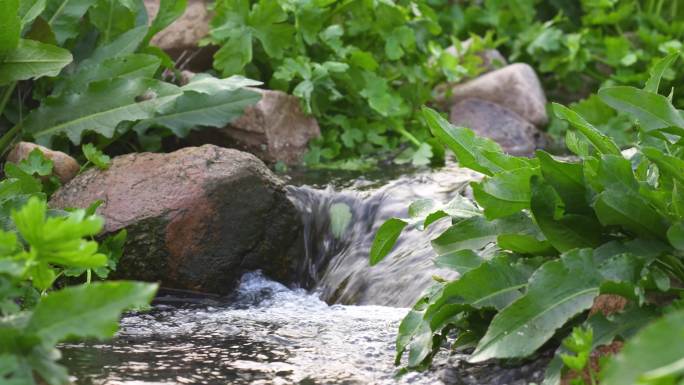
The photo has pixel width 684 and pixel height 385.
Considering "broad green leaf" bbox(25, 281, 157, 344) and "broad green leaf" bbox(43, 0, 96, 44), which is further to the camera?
"broad green leaf" bbox(43, 0, 96, 44)

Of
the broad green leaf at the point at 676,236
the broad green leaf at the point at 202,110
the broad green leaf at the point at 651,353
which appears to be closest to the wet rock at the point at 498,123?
the broad green leaf at the point at 202,110

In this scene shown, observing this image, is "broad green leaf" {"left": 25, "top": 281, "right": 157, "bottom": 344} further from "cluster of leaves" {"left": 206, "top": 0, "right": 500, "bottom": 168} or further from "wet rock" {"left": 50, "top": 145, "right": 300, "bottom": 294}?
"cluster of leaves" {"left": 206, "top": 0, "right": 500, "bottom": 168}

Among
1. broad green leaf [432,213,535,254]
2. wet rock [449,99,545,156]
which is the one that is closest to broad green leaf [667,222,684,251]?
broad green leaf [432,213,535,254]

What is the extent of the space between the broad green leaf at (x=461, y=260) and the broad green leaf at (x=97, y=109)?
5.94ft

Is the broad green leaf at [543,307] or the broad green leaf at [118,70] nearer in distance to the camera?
the broad green leaf at [543,307]

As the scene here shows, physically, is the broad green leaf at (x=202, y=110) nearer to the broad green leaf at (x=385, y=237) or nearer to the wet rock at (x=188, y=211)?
the wet rock at (x=188, y=211)

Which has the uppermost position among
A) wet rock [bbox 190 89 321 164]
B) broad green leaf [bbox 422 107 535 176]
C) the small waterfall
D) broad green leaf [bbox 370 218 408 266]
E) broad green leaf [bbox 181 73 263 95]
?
broad green leaf [bbox 422 107 535 176]

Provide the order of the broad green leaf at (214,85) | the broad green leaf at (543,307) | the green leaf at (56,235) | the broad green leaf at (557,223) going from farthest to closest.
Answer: the broad green leaf at (214,85), the broad green leaf at (557,223), the broad green leaf at (543,307), the green leaf at (56,235)

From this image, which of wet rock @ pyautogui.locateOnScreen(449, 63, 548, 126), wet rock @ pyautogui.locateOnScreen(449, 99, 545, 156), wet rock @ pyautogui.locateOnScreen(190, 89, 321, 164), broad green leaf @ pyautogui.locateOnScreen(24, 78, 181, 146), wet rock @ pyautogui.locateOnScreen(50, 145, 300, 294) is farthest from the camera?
wet rock @ pyautogui.locateOnScreen(449, 63, 548, 126)

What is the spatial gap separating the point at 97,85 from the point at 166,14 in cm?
59

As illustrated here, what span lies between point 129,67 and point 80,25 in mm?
506

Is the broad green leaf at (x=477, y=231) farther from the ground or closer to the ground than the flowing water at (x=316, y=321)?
farther from the ground

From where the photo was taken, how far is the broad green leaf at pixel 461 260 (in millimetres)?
2734

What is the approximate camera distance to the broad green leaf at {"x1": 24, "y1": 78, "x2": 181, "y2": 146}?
4152 millimetres
